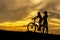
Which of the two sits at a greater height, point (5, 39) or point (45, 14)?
point (45, 14)

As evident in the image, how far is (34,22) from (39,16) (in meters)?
1.19

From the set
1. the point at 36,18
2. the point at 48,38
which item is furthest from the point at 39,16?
the point at 48,38

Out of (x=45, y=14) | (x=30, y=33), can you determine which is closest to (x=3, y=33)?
(x=30, y=33)

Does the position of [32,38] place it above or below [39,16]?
below

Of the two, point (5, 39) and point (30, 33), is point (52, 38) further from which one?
point (5, 39)

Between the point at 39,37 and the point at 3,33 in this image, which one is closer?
the point at 3,33

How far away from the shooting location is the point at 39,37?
32156mm

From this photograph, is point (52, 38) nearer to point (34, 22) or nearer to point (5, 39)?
point (34, 22)

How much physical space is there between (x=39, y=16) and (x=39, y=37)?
A: 1.95m

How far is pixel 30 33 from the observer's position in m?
31.4

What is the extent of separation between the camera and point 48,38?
3269cm

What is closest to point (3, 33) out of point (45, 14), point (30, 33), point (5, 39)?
point (5, 39)

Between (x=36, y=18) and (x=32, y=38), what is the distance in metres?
1.93

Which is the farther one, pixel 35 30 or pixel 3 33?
pixel 35 30
